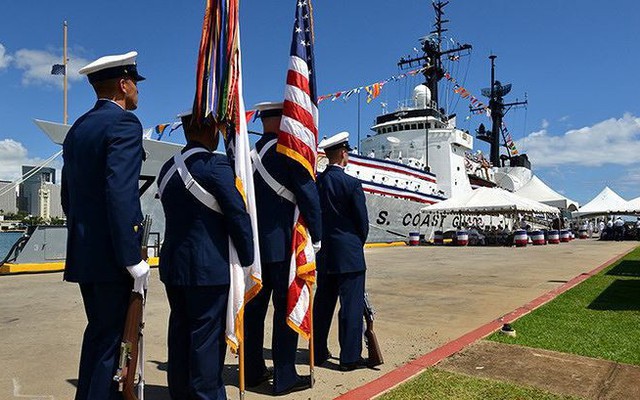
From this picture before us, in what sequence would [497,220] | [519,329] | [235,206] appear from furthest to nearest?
1. [497,220]
2. [519,329]
3. [235,206]

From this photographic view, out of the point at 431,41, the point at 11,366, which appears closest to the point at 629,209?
the point at 431,41

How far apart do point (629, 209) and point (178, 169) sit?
3127cm

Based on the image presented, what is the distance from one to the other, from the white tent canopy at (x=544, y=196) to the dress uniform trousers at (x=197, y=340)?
3282 cm

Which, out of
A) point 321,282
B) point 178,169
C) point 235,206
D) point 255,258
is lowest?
point 321,282

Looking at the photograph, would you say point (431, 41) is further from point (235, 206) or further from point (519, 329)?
point (235, 206)

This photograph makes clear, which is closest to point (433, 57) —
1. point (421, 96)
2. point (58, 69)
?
point (421, 96)

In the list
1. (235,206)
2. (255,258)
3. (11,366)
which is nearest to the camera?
(235,206)

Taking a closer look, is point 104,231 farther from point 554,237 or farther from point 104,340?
point 554,237

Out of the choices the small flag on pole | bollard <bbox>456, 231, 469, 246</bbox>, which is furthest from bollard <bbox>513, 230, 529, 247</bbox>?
the small flag on pole

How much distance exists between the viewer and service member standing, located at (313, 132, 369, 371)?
3811mm

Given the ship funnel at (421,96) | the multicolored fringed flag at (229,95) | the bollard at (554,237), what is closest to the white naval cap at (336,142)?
the multicolored fringed flag at (229,95)

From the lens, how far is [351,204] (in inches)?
153

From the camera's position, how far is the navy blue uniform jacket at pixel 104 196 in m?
2.24

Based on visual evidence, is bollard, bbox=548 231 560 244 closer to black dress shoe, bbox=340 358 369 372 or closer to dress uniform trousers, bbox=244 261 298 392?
black dress shoe, bbox=340 358 369 372
